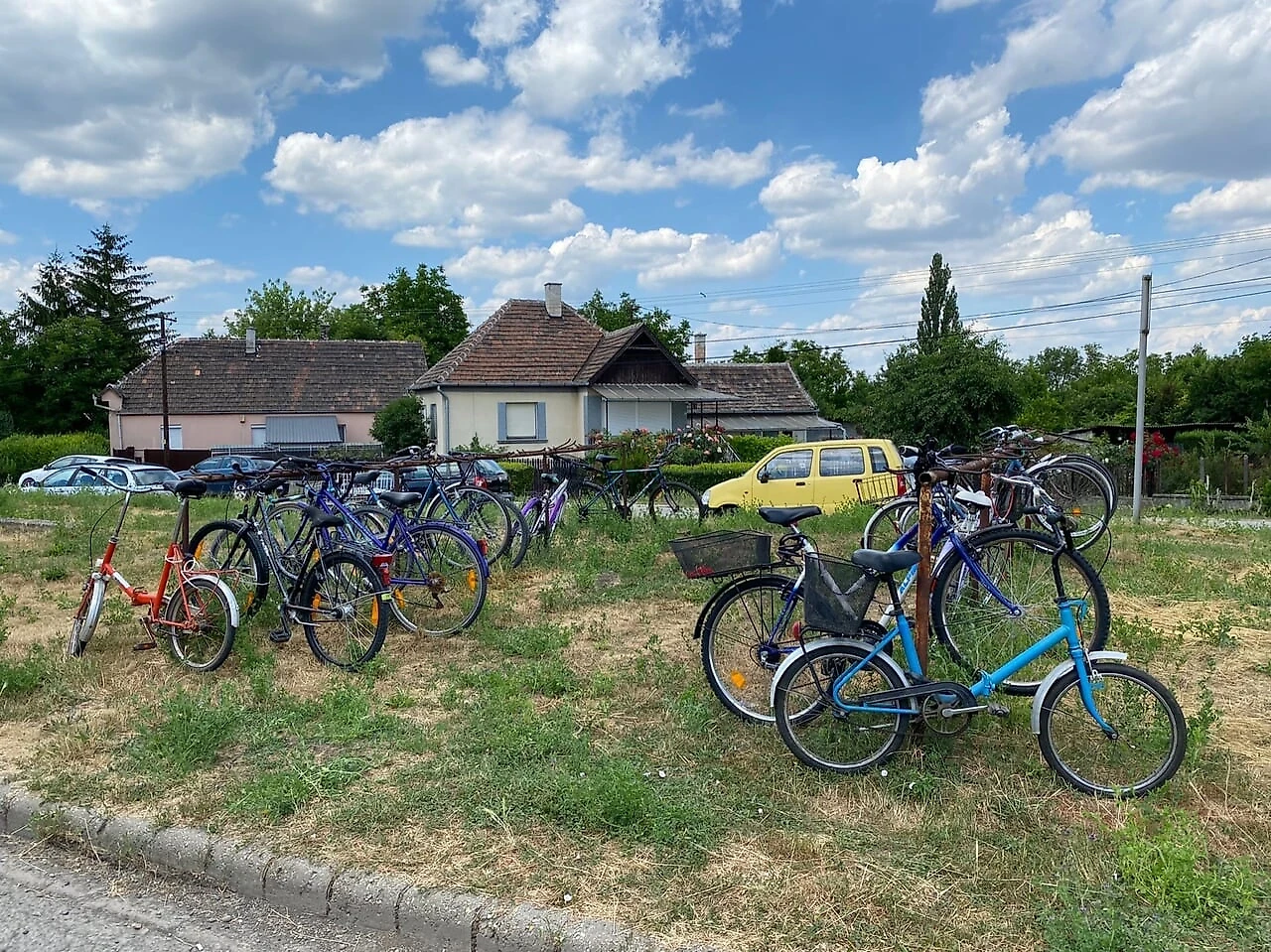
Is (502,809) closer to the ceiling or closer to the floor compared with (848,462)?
closer to the floor

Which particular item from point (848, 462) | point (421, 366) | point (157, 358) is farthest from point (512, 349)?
point (848, 462)

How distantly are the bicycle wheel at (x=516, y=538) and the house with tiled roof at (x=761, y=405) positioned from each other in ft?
99.6

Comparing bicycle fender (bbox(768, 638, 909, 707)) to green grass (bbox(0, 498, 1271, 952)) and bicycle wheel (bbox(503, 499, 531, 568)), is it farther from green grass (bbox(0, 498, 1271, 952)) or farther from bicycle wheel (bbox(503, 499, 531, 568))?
bicycle wheel (bbox(503, 499, 531, 568))

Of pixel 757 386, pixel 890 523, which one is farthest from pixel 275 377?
pixel 890 523

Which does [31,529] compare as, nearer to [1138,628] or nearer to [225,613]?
[225,613]

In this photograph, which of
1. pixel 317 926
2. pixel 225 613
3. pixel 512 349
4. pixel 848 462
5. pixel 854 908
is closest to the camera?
pixel 854 908

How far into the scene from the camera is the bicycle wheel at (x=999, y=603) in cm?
442

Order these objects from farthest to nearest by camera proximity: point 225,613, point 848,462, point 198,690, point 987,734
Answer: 1. point 848,462
2. point 225,613
3. point 198,690
4. point 987,734

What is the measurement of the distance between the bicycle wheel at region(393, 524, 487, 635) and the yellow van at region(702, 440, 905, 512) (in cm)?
656

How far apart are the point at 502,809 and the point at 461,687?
1625 mm

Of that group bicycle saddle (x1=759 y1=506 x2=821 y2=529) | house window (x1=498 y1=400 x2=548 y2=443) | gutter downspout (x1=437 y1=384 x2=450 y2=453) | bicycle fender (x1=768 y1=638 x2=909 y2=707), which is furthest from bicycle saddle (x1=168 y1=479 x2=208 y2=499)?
house window (x1=498 y1=400 x2=548 y2=443)

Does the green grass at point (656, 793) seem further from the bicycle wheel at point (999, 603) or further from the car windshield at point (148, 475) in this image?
the car windshield at point (148, 475)

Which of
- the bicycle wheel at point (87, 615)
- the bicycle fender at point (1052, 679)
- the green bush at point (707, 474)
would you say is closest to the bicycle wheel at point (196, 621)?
the bicycle wheel at point (87, 615)

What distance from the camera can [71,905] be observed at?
3.40 metres
